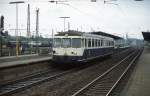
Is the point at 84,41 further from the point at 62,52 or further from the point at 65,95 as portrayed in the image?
the point at 65,95

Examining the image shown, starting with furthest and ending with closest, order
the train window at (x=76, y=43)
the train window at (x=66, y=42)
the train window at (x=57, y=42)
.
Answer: the train window at (x=57, y=42) → the train window at (x=66, y=42) → the train window at (x=76, y=43)

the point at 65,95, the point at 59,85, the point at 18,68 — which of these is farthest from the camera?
the point at 18,68

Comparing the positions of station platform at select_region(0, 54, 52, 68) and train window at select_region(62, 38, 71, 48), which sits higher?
train window at select_region(62, 38, 71, 48)

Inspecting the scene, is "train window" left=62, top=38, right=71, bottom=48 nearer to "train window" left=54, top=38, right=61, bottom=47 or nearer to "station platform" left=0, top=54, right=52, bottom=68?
"train window" left=54, top=38, right=61, bottom=47

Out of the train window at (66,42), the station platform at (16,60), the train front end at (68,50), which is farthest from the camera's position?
the train window at (66,42)

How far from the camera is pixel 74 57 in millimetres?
21125

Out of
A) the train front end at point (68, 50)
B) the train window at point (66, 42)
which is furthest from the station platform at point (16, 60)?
the train window at point (66, 42)

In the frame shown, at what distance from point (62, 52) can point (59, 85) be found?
7.42m

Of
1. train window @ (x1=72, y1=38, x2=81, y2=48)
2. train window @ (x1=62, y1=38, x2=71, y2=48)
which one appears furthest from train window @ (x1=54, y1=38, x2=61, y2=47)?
train window @ (x1=72, y1=38, x2=81, y2=48)

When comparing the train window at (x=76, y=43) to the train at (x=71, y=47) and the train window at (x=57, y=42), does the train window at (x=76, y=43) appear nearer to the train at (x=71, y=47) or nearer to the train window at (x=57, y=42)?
the train at (x=71, y=47)

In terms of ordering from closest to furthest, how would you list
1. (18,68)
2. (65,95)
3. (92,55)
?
(65,95), (18,68), (92,55)

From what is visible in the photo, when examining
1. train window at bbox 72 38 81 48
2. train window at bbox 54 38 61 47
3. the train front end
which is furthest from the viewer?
train window at bbox 54 38 61 47

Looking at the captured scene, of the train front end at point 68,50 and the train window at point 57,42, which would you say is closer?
the train front end at point 68,50

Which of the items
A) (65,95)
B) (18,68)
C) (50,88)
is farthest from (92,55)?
(65,95)
